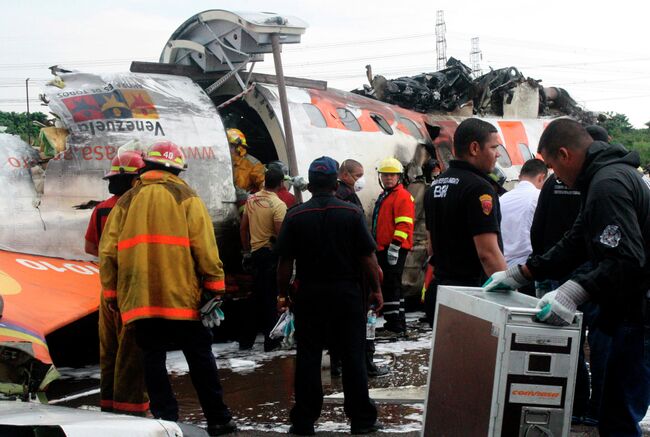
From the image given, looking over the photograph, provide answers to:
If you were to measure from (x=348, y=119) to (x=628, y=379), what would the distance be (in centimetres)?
834

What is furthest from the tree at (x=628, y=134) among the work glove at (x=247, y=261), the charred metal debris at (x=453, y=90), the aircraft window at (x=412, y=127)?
the work glove at (x=247, y=261)

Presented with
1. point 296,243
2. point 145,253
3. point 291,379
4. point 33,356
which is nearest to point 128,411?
point 33,356

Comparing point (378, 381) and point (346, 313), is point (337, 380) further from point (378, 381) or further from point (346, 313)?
point (346, 313)

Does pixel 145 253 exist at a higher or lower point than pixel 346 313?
higher

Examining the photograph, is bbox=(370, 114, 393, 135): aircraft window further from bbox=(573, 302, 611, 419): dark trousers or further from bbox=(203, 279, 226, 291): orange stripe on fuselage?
bbox=(203, 279, 226, 291): orange stripe on fuselage

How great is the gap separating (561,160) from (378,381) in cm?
402

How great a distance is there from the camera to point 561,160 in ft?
16.6

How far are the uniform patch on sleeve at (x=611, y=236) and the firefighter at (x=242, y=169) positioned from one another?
7130mm

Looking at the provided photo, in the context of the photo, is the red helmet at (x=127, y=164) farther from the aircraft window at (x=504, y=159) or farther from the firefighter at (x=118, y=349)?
the aircraft window at (x=504, y=159)

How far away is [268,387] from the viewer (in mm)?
8367

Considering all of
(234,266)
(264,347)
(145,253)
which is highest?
(145,253)

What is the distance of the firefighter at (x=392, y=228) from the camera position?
10695 mm

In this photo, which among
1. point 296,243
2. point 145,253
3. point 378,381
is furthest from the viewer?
point 378,381

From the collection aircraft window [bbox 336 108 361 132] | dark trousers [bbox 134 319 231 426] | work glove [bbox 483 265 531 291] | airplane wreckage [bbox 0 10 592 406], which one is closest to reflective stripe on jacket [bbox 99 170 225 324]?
dark trousers [bbox 134 319 231 426]
